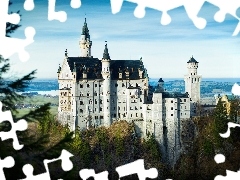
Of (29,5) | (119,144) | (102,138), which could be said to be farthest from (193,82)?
(29,5)

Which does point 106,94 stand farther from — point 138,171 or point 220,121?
point 138,171

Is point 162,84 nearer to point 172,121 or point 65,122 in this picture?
point 172,121

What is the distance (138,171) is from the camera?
14.1 feet

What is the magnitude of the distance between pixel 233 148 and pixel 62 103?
968 cm

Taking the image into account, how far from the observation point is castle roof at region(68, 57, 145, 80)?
26.7 meters

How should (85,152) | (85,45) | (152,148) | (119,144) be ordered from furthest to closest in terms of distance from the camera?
(85,45) < (152,148) < (119,144) < (85,152)

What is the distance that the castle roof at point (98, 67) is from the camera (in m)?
26.7

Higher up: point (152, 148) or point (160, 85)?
point (160, 85)

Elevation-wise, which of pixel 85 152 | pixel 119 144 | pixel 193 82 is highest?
pixel 193 82

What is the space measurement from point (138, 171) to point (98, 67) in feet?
75.3

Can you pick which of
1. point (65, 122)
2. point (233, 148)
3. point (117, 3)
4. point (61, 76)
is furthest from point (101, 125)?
point (117, 3)

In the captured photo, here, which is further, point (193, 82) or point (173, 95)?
point (193, 82)

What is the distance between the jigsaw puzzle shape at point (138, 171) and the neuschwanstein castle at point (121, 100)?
2173 cm

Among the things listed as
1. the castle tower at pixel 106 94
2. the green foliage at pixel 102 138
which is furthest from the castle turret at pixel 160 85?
the green foliage at pixel 102 138
